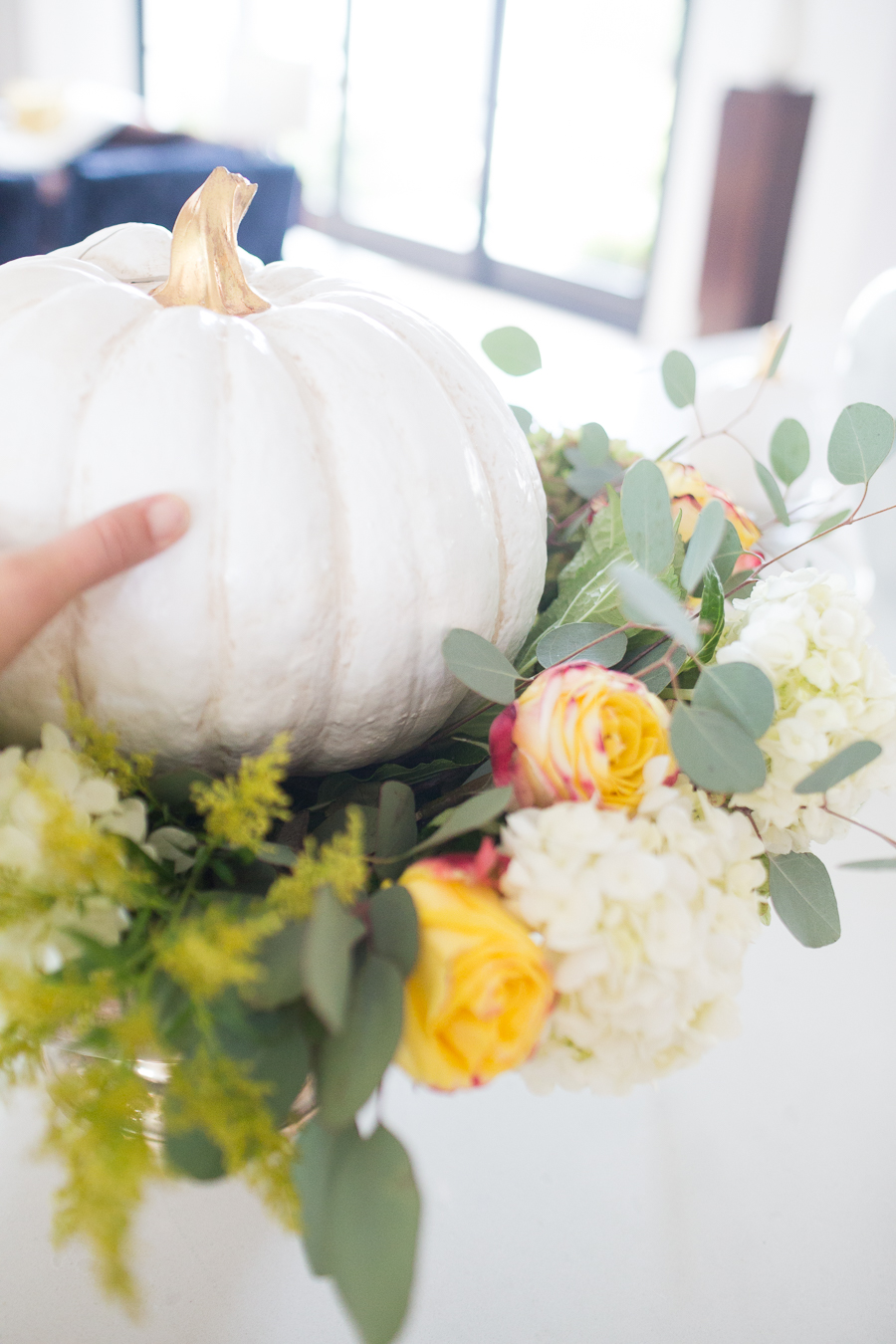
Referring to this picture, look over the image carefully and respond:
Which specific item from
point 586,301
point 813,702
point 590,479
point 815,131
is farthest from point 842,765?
point 586,301

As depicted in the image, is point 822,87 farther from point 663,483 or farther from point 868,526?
point 663,483

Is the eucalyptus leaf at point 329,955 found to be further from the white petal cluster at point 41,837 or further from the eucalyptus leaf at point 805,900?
the eucalyptus leaf at point 805,900

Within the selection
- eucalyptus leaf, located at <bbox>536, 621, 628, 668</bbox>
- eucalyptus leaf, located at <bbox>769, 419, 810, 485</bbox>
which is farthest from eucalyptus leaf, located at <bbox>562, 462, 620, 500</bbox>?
eucalyptus leaf, located at <bbox>536, 621, 628, 668</bbox>

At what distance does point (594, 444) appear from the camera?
78 centimetres

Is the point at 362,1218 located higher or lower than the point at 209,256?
lower

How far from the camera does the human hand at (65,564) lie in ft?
1.33

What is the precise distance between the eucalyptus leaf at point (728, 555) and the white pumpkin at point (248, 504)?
0.45ft

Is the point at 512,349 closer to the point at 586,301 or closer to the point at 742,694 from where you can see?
the point at 742,694

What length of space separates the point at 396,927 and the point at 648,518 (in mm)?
246

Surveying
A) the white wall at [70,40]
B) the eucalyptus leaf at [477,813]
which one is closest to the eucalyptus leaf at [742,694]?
the eucalyptus leaf at [477,813]

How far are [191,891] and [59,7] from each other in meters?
7.94

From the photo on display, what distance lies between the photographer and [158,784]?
47 cm

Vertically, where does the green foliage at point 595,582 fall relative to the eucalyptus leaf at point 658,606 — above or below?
below

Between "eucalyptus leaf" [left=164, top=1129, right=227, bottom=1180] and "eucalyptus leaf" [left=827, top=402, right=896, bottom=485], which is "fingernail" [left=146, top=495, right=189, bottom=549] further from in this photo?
"eucalyptus leaf" [left=827, top=402, right=896, bottom=485]
